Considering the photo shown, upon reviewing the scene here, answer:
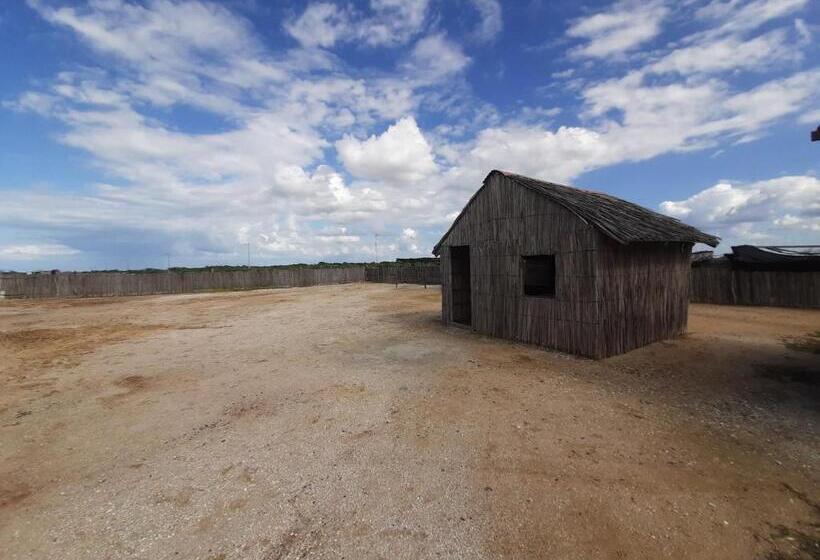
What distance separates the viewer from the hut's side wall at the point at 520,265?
1034 cm

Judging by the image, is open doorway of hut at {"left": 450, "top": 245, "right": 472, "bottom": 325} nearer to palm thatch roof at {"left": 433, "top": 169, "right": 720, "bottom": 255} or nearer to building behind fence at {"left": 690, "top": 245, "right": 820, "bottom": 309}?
palm thatch roof at {"left": 433, "top": 169, "right": 720, "bottom": 255}

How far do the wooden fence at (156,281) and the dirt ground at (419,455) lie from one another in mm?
30537

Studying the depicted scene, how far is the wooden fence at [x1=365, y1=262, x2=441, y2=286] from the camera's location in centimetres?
3806

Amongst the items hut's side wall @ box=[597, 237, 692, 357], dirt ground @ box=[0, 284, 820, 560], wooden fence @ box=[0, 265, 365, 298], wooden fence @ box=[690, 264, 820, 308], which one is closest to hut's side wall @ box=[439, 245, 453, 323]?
dirt ground @ box=[0, 284, 820, 560]

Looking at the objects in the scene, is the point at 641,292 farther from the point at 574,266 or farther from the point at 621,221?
the point at 574,266

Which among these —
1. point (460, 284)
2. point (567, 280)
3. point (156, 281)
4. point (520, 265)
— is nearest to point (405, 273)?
point (156, 281)

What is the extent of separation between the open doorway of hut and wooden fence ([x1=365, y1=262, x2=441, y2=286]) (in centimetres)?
1889

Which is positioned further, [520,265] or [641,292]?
[520,265]

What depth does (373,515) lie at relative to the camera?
4223mm

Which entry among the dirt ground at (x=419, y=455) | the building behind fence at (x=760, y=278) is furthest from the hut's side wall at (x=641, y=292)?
the building behind fence at (x=760, y=278)

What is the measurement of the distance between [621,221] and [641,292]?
7.09 ft

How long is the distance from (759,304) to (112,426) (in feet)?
81.2

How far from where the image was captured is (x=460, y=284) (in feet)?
51.8

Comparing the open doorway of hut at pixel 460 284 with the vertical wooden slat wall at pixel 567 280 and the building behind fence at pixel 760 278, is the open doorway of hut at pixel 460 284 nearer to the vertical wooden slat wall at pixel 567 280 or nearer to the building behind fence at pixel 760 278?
the vertical wooden slat wall at pixel 567 280
